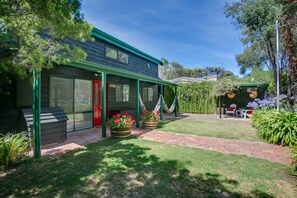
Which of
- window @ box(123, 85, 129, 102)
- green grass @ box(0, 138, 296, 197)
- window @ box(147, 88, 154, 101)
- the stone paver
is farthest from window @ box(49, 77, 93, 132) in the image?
window @ box(147, 88, 154, 101)

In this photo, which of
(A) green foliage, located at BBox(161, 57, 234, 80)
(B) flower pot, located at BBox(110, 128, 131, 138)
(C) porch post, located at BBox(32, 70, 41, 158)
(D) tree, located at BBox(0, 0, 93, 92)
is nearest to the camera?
(D) tree, located at BBox(0, 0, 93, 92)

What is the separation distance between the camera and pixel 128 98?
990cm

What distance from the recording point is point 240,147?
15.3ft

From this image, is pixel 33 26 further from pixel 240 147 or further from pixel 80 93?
pixel 240 147

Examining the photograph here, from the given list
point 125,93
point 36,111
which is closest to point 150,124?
point 125,93

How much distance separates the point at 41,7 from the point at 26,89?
135 inches

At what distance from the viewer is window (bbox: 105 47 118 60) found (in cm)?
818

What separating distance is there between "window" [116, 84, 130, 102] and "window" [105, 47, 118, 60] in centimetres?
153

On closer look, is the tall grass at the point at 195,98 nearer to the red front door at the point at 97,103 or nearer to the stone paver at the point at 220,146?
the red front door at the point at 97,103

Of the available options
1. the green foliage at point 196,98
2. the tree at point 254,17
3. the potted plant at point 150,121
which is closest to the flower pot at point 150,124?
the potted plant at point 150,121

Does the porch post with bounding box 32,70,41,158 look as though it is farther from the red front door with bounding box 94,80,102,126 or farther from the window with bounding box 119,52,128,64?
the window with bounding box 119,52,128,64

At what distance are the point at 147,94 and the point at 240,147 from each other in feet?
25.9

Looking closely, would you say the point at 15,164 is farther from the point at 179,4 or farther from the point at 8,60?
the point at 179,4

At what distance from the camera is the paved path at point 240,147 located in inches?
156
